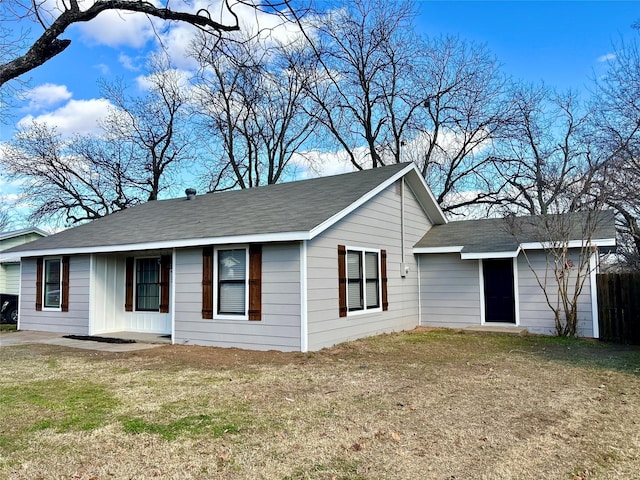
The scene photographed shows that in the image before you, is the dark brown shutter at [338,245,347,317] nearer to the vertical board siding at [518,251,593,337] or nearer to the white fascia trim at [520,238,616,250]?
the white fascia trim at [520,238,616,250]

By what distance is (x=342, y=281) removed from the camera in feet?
32.8

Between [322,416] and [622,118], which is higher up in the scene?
[622,118]

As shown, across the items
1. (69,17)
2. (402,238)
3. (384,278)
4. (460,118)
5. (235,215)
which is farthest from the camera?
(460,118)

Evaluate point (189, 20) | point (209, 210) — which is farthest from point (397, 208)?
point (189, 20)

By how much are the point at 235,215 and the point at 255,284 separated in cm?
238

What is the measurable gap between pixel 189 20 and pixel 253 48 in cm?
104

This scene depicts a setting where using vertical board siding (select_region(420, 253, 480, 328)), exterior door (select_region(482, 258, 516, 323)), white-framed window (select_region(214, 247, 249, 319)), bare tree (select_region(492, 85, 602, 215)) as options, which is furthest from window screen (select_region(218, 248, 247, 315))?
bare tree (select_region(492, 85, 602, 215))

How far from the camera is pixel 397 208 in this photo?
12.7 metres

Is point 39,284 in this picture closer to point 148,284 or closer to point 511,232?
point 148,284

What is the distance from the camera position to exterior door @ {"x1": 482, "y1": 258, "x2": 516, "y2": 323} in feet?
39.9

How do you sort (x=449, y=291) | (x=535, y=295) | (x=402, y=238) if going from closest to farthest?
(x=535, y=295)
(x=402, y=238)
(x=449, y=291)

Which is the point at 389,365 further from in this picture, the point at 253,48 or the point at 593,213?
the point at 593,213

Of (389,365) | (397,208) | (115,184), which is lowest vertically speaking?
(389,365)

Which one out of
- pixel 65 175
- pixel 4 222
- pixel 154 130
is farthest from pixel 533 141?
pixel 4 222
